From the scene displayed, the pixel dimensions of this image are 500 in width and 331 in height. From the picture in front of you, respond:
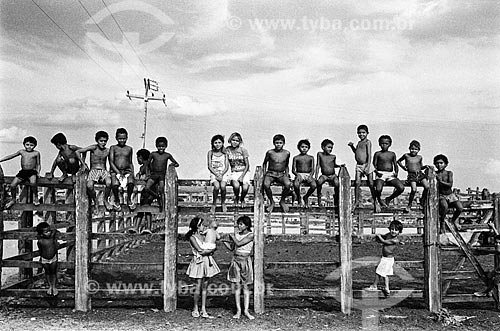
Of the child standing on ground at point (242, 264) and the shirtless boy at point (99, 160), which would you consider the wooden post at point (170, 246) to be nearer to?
the child standing on ground at point (242, 264)

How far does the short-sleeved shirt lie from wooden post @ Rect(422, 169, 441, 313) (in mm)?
3240

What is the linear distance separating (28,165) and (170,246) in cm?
305

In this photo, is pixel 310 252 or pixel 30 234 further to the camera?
pixel 310 252

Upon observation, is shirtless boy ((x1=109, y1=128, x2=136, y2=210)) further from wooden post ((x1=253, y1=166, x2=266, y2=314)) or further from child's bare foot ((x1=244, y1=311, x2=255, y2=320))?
child's bare foot ((x1=244, y1=311, x2=255, y2=320))

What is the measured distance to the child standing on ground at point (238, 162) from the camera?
9656 millimetres

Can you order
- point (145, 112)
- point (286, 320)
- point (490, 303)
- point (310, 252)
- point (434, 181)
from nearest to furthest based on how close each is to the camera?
1. point (286, 320)
2. point (434, 181)
3. point (490, 303)
4. point (310, 252)
5. point (145, 112)

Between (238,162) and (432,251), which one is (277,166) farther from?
(432,251)

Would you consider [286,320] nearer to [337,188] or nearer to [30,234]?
[337,188]

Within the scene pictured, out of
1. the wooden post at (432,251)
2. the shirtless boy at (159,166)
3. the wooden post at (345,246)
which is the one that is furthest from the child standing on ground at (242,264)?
the wooden post at (432,251)

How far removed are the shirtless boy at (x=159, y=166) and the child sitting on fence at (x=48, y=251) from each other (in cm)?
180

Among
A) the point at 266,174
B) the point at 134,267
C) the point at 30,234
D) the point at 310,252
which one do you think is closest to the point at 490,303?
the point at 266,174

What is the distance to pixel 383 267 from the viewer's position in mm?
9586

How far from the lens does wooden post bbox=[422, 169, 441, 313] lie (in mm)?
9109

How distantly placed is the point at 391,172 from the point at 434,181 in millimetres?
972
